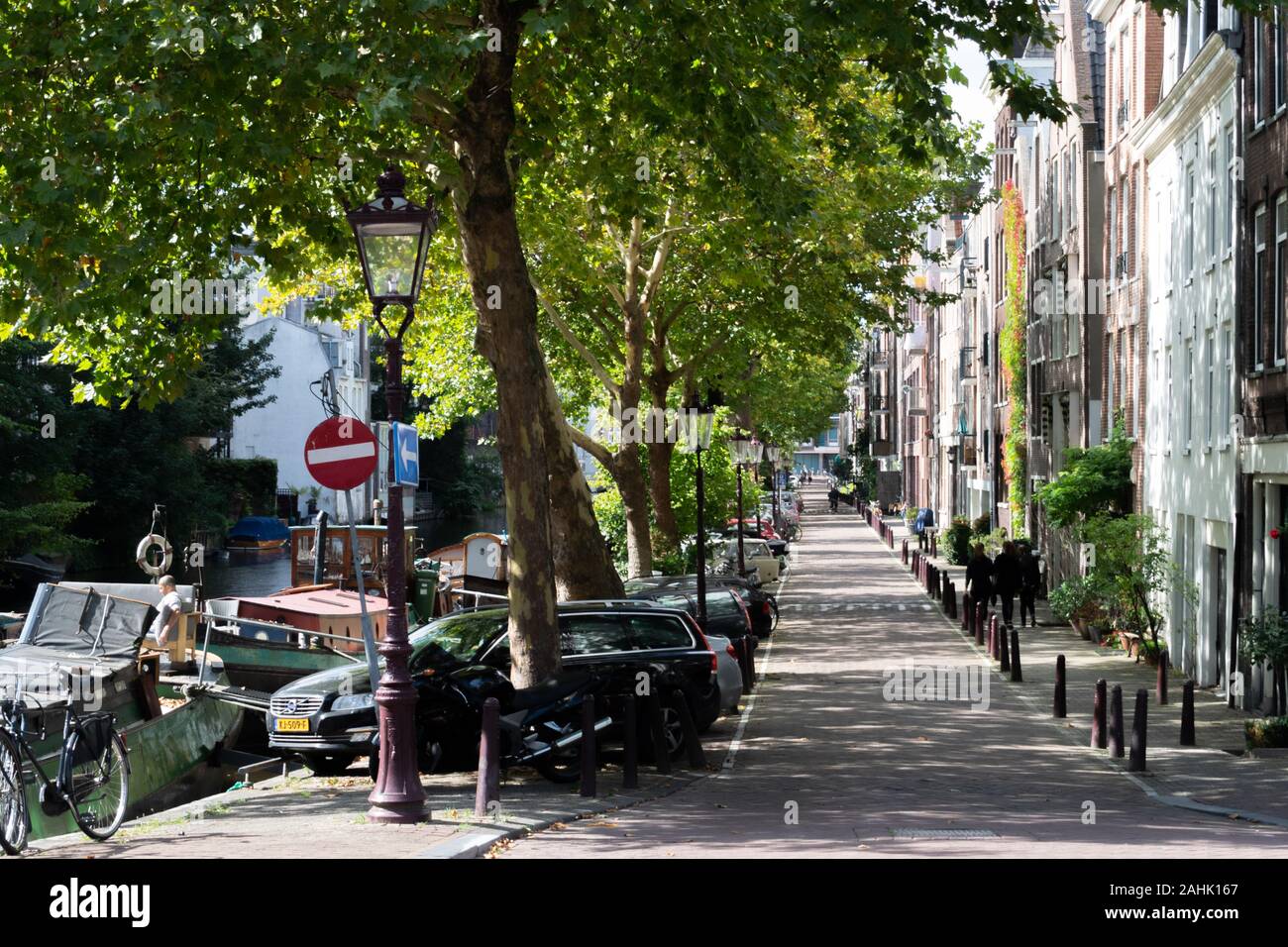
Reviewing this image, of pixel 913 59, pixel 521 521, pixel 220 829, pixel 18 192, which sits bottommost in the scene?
pixel 220 829

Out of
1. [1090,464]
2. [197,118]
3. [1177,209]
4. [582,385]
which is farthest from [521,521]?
[582,385]

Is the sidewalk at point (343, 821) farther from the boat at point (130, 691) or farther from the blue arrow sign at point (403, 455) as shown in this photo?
the blue arrow sign at point (403, 455)

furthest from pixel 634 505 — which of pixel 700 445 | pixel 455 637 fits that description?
pixel 455 637

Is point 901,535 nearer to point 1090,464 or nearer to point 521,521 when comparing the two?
point 1090,464

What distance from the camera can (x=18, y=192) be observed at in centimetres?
1488

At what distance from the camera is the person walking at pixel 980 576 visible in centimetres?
3588

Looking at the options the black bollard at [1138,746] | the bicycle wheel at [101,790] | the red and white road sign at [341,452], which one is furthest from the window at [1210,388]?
the bicycle wheel at [101,790]

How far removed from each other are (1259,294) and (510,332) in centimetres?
1197

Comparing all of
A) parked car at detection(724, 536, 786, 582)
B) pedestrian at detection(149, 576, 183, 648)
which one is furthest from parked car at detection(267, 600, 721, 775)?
parked car at detection(724, 536, 786, 582)

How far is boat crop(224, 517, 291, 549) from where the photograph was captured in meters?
81.1

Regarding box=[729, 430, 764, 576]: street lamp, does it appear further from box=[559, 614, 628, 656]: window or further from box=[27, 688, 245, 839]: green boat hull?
box=[559, 614, 628, 656]: window
